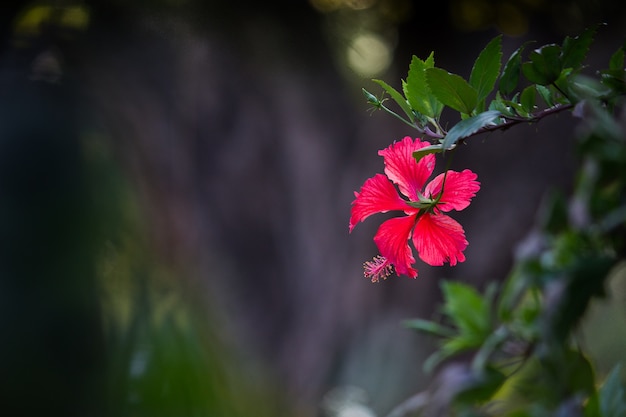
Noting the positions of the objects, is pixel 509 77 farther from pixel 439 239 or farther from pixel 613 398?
pixel 613 398

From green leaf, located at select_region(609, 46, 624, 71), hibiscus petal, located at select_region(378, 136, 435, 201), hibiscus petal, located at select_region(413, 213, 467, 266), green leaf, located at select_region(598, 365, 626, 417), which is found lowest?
green leaf, located at select_region(598, 365, 626, 417)

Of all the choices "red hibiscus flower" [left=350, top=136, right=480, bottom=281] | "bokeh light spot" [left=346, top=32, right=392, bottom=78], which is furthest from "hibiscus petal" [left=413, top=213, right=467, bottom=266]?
"bokeh light spot" [left=346, top=32, right=392, bottom=78]

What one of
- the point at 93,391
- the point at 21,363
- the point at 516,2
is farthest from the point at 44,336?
the point at 516,2

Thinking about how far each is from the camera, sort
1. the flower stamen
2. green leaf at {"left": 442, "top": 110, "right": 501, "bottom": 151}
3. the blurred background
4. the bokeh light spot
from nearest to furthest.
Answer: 1. green leaf at {"left": 442, "top": 110, "right": 501, "bottom": 151}
2. the flower stamen
3. the blurred background
4. the bokeh light spot

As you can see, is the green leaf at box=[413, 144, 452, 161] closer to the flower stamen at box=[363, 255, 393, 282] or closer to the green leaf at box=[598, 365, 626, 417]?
the flower stamen at box=[363, 255, 393, 282]

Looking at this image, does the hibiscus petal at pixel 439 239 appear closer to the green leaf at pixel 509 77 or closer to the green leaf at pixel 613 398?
the green leaf at pixel 509 77

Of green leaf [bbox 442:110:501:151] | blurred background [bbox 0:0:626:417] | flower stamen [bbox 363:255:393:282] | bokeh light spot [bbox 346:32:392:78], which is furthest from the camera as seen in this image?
bokeh light spot [bbox 346:32:392:78]

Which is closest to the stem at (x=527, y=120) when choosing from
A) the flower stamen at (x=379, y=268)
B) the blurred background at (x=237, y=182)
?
the flower stamen at (x=379, y=268)
